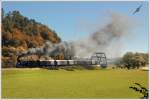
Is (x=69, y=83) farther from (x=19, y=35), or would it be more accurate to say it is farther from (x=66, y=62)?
(x=19, y=35)

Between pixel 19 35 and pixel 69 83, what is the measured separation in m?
0.68

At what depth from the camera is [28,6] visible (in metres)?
3.68

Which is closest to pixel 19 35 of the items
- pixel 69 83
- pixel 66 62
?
pixel 66 62

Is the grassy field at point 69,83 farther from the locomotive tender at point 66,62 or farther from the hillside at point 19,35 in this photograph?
the hillside at point 19,35

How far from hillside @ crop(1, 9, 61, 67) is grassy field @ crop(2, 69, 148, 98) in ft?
0.72

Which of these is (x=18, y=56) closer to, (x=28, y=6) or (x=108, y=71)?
(x=28, y=6)

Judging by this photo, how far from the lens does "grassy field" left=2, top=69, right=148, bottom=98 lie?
367cm

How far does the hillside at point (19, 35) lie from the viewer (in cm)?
370

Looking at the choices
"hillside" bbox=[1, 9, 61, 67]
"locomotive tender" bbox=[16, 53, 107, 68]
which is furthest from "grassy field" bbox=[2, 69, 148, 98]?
"hillside" bbox=[1, 9, 61, 67]

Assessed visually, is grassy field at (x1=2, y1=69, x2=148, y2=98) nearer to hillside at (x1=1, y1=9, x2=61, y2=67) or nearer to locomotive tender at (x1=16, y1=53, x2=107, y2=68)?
locomotive tender at (x1=16, y1=53, x2=107, y2=68)

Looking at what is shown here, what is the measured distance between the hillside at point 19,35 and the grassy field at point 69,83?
220 millimetres

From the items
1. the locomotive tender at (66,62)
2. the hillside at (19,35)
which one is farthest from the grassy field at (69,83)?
the hillside at (19,35)

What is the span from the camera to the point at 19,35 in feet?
12.2

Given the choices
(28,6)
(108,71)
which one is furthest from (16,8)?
(108,71)
